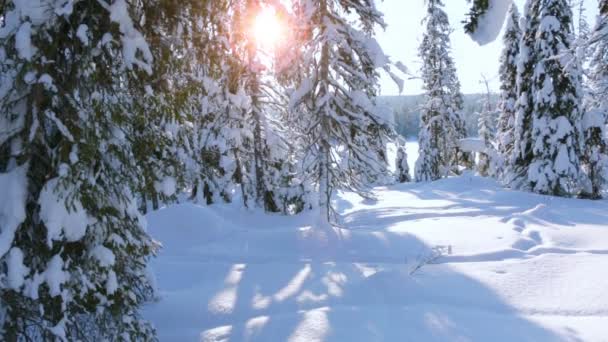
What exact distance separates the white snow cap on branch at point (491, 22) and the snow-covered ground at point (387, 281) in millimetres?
2899

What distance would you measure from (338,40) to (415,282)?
19.9 feet

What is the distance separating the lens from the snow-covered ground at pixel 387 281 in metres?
4.45

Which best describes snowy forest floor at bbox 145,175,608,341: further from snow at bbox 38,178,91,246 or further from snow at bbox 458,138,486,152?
snow at bbox 458,138,486,152

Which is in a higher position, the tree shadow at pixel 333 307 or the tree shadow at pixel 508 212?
the tree shadow at pixel 508 212

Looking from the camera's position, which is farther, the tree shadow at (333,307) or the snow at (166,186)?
the tree shadow at (333,307)

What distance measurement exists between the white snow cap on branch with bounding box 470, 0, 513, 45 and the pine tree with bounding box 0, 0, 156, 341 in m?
2.56

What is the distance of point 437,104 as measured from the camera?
29609 mm

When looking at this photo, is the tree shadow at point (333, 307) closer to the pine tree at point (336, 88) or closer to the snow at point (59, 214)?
the snow at point (59, 214)

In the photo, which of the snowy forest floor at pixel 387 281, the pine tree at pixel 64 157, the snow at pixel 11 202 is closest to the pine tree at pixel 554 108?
the snowy forest floor at pixel 387 281

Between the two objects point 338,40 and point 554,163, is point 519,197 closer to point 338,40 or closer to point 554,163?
point 554,163

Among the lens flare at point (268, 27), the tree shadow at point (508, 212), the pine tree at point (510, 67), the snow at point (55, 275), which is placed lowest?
the tree shadow at point (508, 212)

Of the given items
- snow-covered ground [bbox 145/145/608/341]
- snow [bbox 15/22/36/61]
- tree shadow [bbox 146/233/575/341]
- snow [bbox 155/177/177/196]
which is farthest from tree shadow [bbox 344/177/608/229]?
snow [bbox 15/22/36/61]

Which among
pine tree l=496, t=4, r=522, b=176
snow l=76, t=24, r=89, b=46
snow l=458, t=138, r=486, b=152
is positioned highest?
pine tree l=496, t=4, r=522, b=176

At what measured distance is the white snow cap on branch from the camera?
9.13ft
